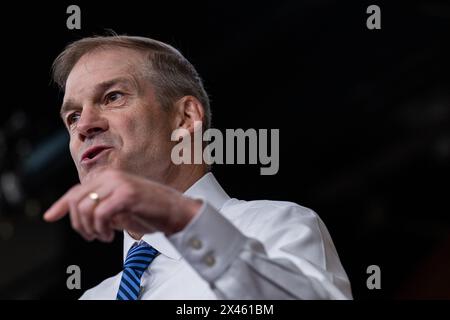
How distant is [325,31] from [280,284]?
4.78 feet

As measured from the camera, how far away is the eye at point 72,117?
1.36m

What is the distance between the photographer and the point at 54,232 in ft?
7.64

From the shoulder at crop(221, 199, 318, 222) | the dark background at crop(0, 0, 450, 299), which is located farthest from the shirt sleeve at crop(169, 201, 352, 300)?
the dark background at crop(0, 0, 450, 299)

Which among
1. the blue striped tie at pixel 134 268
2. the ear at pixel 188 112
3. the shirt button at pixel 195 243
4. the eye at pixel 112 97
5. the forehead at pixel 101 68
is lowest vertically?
the blue striped tie at pixel 134 268

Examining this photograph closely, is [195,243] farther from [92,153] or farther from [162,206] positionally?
[92,153]

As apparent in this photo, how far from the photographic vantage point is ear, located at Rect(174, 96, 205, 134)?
1.39m

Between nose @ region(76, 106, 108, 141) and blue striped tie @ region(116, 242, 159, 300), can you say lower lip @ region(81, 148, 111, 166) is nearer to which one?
nose @ region(76, 106, 108, 141)

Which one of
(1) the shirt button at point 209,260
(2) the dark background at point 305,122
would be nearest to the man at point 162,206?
(1) the shirt button at point 209,260

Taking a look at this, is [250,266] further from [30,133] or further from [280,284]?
[30,133]

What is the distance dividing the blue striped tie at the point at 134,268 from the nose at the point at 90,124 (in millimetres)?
196

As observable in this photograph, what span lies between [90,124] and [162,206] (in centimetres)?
47

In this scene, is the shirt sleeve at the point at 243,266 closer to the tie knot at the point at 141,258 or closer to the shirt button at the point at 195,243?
the shirt button at the point at 195,243
